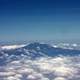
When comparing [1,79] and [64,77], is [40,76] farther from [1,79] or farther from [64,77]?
[1,79]

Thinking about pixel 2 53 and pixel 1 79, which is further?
pixel 2 53

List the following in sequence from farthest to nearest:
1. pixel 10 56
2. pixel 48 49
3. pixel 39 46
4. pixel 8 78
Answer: pixel 39 46 → pixel 48 49 → pixel 10 56 → pixel 8 78

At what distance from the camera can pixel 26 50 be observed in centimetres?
16400

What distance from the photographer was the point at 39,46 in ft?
608

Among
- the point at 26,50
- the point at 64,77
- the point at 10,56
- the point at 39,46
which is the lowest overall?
the point at 64,77

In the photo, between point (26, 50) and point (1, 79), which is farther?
point (26, 50)

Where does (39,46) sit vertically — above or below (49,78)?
above

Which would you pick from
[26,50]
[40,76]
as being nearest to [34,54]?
[26,50]

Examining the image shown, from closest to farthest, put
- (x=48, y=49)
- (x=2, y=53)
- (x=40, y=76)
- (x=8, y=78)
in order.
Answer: (x=8, y=78)
(x=40, y=76)
(x=2, y=53)
(x=48, y=49)

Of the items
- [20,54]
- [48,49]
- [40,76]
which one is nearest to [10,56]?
[20,54]

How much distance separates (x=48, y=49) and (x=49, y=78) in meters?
105

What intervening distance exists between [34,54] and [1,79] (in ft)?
298

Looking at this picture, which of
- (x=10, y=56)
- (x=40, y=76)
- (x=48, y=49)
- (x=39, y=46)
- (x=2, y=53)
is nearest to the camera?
(x=40, y=76)

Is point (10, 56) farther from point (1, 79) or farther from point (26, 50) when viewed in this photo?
point (1, 79)
